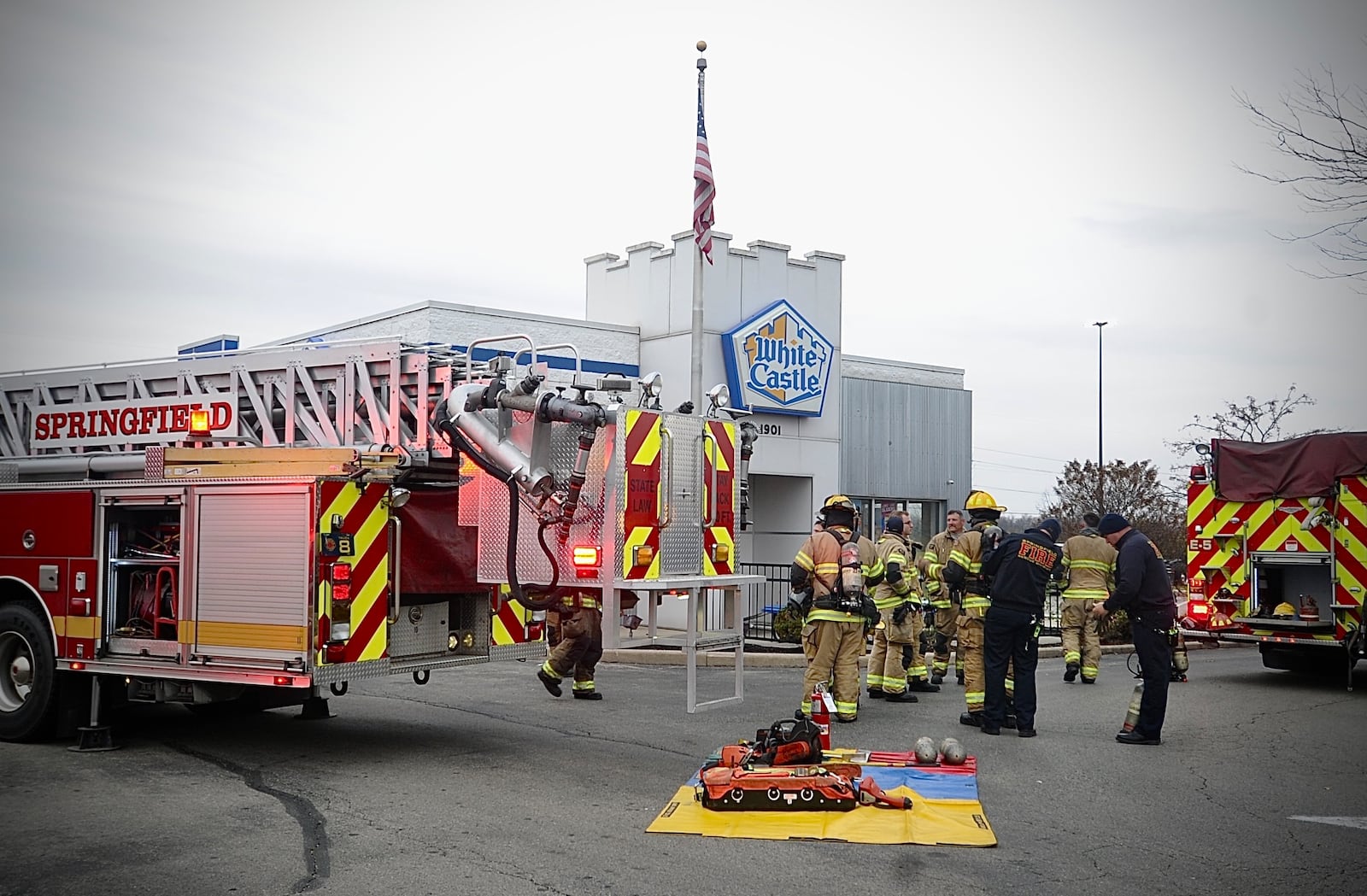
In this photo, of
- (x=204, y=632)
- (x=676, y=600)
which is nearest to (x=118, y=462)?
(x=204, y=632)

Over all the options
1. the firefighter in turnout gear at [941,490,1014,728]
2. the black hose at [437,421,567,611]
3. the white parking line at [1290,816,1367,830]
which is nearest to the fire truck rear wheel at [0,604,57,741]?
the black hose at [437,421,567,611]

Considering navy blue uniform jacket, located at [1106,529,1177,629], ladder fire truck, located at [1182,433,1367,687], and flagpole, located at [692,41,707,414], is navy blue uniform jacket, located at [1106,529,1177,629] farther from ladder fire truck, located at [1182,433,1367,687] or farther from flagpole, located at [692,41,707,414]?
flagpole, located at [692,41,707,414]

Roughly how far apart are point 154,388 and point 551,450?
158 inches

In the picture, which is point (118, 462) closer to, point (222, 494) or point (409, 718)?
point (222, 494)

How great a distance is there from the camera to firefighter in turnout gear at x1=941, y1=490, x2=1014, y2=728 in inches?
409

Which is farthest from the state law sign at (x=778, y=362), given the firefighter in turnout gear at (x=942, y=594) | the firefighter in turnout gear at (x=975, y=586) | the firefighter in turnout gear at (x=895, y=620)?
the firefighter in turnout gear at (x=975, y=586)

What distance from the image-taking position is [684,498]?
8852 millimetres

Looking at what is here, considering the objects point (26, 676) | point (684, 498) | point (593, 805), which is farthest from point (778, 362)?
point (593, 805)

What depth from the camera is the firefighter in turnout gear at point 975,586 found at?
1038 cm

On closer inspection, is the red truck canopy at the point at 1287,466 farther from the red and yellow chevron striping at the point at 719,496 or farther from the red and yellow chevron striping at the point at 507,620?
the red and yellow chevron striping at the point at 507,620

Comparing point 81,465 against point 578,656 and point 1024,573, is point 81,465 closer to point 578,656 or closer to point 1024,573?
point 578,656

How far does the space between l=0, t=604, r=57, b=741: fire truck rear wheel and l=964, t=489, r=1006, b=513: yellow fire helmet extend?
7.48m

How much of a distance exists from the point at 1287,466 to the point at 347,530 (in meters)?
10.4

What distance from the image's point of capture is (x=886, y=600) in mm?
11680
